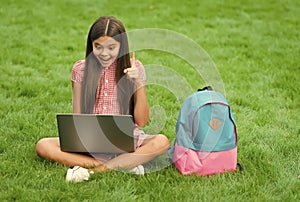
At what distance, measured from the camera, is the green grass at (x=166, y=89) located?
287 cm

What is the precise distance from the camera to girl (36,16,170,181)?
10.1ft

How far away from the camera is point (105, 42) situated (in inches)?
121

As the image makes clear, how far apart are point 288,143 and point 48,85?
2057 mm

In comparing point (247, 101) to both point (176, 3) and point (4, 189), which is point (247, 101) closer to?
point (4, 189)

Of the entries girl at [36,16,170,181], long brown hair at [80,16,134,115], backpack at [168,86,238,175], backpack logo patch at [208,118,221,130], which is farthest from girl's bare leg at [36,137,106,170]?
backpack logo patch at [208,118,221,130]

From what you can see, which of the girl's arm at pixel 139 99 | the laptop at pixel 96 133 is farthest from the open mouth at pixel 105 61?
the laptop at pixel 96 133

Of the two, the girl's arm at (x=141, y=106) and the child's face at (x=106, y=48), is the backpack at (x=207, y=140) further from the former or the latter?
the child's face at (x=106, y=48)

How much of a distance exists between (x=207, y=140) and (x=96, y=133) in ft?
2.02

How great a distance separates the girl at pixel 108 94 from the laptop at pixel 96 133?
0.06m

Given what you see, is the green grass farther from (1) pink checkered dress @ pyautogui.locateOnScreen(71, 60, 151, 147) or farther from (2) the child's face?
(2) the child's face

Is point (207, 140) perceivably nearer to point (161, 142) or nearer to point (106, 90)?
point (161, 142)

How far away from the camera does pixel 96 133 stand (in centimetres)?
300

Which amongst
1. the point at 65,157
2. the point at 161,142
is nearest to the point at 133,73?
the point at 161,142

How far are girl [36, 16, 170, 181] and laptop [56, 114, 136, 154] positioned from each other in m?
0.06
